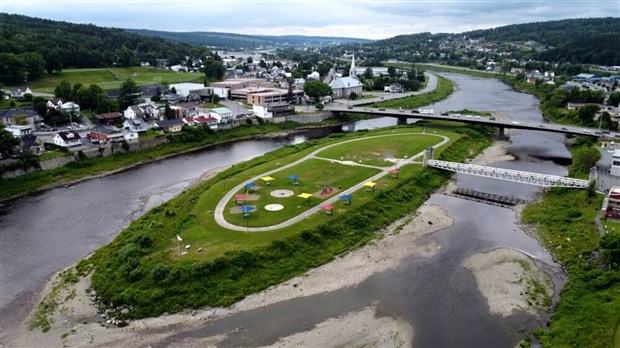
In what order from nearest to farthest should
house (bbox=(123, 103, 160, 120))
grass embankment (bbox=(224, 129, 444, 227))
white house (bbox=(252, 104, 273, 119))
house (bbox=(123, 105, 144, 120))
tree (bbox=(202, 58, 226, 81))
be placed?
grass embankment (bbox=(224, 129, 444, 227)) → house (bbox=(123, 105, 144, 120)) → house (bbox=(123, 103, 160, 120)) → white house (bbox=(252, 104, 273, 119)) → tree (bbox=(202, 58, 226, 81))

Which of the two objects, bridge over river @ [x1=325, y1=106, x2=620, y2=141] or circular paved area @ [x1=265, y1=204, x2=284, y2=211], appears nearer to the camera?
circular paved area @ [x1=265, y1=204, x2=284, y2=211]

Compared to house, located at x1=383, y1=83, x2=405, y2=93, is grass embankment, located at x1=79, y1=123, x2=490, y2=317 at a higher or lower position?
lower

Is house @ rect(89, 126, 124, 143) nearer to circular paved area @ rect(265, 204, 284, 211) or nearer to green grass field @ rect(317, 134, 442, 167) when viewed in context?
green grass field @ rect(317, 134, 442, 167)

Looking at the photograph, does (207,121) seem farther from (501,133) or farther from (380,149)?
(501,133)


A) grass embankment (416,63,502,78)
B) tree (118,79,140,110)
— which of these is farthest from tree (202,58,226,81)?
grass embankment (416,63,502,78)

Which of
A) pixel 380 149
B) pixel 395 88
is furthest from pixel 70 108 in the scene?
pixel 395 88

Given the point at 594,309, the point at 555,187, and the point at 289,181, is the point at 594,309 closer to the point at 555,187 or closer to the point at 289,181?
the point at 555,187

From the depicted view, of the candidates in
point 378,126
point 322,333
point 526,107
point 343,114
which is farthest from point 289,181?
point 526,107

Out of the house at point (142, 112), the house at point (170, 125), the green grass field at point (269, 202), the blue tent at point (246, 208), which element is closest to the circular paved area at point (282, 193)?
the green grass field at point (269, 202)
